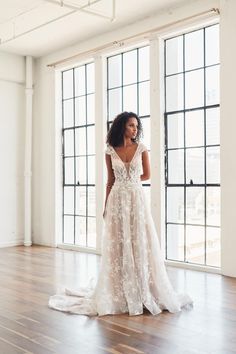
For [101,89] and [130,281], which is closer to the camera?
[130,281]

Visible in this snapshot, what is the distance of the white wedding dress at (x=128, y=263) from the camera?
391 cm

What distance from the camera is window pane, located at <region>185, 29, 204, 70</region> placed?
20.0ft

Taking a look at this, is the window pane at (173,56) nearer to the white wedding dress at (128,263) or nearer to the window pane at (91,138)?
the window pane at (91,138)

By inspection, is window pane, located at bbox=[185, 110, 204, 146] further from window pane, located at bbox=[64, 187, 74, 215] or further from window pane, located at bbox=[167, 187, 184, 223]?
window pane, located at bbox=[64, 187, 74, 215]

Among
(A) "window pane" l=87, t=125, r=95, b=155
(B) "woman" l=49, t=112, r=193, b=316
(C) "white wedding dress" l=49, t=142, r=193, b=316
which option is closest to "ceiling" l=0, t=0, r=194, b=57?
(A) "window pane" l=87, t=125, r=95, b=155

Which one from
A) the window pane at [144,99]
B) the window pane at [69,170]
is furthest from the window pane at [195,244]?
the window pane at [69,170]

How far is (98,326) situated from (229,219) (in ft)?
8.39

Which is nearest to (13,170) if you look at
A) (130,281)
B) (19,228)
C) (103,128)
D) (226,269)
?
(19,228)

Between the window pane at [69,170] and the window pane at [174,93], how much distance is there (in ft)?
8.05

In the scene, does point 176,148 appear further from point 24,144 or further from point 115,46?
point 24,144

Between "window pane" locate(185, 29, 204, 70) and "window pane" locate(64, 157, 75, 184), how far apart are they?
9.69ft

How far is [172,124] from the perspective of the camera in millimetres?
6438

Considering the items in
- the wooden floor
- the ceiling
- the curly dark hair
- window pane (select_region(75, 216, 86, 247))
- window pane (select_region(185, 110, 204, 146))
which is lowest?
the wooden floor

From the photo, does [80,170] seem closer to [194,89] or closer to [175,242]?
[175,242]
